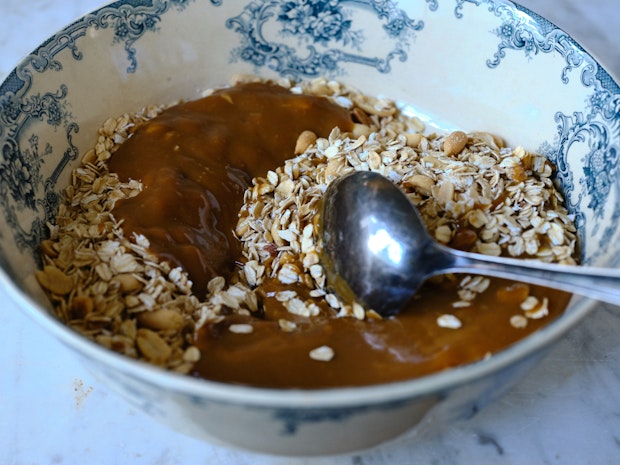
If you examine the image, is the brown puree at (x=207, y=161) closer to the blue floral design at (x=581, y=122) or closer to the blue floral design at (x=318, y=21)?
the blue floral design at (x=318, y=21)

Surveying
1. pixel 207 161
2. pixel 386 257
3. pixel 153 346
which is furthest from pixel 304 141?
pixel 153 346

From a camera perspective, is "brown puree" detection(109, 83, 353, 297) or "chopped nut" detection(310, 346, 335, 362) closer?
"chopped nut" detection(310, 346, 335, 362)

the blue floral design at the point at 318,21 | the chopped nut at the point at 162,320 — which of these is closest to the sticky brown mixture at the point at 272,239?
the chopped nut at the point at 162,320

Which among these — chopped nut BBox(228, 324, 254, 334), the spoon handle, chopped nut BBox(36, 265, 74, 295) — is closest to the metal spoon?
the spoon handle

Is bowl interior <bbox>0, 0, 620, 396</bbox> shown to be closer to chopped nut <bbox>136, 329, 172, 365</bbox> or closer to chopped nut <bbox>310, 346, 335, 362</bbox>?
chopped nut <bbox>136, 329, 172, 365</bbox>

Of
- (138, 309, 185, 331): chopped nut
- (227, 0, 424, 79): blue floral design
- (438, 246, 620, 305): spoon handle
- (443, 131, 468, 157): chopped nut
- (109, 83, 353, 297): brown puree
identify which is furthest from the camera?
(227, 0, 424, 79): blue floral design

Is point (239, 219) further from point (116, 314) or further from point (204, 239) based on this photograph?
point (116, 314)
